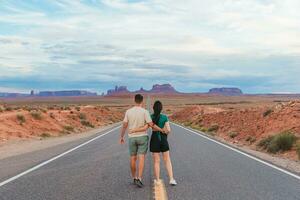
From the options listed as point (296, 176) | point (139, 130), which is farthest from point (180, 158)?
point (139, 130)

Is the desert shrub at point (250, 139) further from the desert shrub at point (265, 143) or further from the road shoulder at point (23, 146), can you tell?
the road shoulder at point (23, 146)

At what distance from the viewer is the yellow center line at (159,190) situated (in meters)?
9.04

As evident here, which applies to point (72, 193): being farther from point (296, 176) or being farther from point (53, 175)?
point (296, 176)

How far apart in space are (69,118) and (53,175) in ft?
117

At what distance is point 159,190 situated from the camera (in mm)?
9789

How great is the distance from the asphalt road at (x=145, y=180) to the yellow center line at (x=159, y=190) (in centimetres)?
11


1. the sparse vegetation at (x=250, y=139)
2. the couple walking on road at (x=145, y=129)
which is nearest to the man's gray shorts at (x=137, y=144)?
the couple walking on road at (x=145, y=129)

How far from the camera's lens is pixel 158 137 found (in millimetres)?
10688

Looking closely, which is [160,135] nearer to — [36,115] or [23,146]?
[23,146]

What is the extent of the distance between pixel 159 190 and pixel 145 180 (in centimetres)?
157

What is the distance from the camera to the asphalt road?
9.39 meters

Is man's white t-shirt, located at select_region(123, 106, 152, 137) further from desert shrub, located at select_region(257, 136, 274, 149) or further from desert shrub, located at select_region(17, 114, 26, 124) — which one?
desert shrub, located at select_region(17, 114, 26, 124)

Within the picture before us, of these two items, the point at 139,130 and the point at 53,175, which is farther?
the point at 53,175

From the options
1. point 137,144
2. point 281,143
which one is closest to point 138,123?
point 137,144
